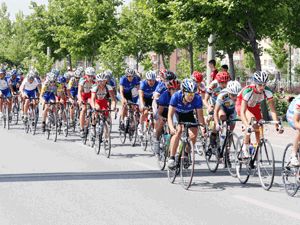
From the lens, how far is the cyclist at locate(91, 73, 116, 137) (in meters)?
14.4

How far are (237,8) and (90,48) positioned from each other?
2510 cm

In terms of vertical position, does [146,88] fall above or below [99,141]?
above

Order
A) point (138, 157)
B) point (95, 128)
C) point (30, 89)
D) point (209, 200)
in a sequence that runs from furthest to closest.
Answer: point (30, 89) < point (95, 128) < point (138, 157) < point (209, 200)

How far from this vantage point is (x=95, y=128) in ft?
48.9

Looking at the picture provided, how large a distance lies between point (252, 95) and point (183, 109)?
1077 millimetres

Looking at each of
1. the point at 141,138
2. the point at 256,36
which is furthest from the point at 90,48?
the point at 141,138

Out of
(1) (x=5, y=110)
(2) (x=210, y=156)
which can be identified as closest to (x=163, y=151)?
(2) (x=210, y=156)

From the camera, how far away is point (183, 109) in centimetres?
1030

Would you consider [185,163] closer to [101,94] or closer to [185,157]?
[185,157]

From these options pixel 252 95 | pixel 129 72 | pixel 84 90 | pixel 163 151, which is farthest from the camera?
pixel 84 90

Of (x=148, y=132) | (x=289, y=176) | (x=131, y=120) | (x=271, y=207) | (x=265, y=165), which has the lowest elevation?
(x=271, y=207)

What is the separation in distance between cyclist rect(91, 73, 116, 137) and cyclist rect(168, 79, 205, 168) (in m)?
4.23

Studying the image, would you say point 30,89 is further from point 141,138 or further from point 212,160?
point 212,160

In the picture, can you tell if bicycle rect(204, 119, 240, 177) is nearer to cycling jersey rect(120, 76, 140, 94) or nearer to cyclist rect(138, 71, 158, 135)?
cyclist rect(138, 71, 158, 135)
